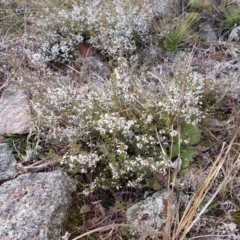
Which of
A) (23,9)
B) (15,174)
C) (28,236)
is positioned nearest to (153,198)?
(28,236)

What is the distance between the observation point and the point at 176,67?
2.52m

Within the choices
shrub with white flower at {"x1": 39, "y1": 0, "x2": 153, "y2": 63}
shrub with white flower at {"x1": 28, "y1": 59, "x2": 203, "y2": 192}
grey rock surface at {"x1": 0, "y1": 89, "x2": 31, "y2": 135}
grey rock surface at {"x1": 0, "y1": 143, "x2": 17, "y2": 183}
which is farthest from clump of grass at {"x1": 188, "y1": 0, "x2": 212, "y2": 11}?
grey rock surface at {"x1": 0, "y1": 143, "x2": 17, "y2": 183}

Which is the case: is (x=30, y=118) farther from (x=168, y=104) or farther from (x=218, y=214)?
(x=218, y=214)

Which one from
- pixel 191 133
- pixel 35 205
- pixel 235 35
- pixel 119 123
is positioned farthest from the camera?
pixel 235 35

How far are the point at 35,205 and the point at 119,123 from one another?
1.97ft

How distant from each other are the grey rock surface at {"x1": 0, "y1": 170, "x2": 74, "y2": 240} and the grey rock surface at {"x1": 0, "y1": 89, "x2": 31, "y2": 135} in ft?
1.41

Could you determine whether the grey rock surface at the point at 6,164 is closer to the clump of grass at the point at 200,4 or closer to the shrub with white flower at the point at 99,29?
the shrub with white flower at the point at 99,29

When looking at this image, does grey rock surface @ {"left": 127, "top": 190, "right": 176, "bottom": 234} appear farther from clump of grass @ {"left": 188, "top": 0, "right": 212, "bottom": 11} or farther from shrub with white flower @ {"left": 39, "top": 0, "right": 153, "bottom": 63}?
clump of grass @ {"left": 188, "top": 0, "right": 212, "bottom": 11}

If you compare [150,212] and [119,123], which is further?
[119,123]

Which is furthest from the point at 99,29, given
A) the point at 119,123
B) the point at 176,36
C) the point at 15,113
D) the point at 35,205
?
the point at 35,205

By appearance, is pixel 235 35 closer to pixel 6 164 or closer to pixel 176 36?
pixel 176 36

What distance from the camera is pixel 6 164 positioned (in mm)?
2041

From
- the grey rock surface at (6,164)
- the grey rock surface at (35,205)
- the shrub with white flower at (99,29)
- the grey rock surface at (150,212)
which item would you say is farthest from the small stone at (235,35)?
the grey rock surface at (6,164)

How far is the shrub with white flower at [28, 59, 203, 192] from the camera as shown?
1842 millimetres
